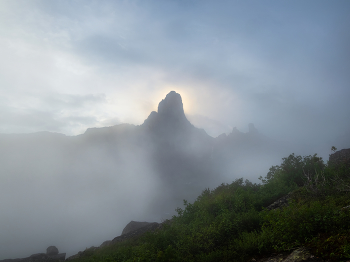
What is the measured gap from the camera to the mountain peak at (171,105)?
191875 millimetres

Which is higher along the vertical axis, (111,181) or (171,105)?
(171,105)

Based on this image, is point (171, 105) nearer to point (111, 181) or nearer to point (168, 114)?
point (168, 114)

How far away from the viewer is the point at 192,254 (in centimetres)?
700

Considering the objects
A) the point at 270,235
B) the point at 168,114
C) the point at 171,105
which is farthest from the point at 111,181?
the point at 270,235

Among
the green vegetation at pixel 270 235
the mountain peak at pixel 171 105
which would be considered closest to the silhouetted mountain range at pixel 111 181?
the mountain peak at pixel 171 105

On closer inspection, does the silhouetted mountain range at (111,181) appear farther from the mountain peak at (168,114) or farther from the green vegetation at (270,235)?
the green vegetation at (270,235)

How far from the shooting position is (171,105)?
192875 mm

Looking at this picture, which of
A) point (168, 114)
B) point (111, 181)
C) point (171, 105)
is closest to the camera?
point (111, 181)

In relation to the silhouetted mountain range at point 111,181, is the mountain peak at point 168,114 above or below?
above

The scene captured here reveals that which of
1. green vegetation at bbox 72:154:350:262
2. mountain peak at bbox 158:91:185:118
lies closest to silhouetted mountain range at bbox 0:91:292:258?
mountain peak at bbox 158:91:185:118

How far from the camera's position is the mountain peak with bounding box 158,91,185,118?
191875mm

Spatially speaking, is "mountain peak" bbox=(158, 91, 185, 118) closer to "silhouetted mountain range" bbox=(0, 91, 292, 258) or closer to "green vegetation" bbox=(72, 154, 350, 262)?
"silhouetted mountain range" bbox=(0, 91, 292, 258)

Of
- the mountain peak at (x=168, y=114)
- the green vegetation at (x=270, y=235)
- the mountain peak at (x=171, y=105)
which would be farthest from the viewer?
the mountain peak at (x=171, y=105)

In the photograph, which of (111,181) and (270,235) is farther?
(111,181)
